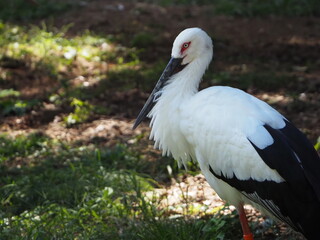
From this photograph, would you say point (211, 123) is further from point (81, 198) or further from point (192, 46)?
point (81, 198)

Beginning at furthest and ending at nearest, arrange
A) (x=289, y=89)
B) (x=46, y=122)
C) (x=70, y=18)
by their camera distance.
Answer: (x=70, y=18) → (x=289, y=89) → (x=46, y=122)

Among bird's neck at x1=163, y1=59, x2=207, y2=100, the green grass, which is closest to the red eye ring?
bird's neck at x1=163, y1=59, x2=207, y2=100

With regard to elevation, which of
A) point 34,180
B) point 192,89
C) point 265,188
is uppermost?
point 192,89

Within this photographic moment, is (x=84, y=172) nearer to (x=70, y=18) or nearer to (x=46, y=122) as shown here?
(x=46, y=122)

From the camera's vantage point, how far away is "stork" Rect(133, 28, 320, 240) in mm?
3666

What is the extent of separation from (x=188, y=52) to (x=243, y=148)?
1.00m

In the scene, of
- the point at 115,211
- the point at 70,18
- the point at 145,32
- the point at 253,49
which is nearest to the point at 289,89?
the point at 253,49

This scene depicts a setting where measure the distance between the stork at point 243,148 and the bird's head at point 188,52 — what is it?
0.01 m

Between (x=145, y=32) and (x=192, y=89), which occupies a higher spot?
(x=192, y=89)

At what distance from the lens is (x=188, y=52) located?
4473 millimetres

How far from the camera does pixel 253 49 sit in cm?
837

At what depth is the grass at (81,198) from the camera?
4.31 meters

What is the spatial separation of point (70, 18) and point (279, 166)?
639cm

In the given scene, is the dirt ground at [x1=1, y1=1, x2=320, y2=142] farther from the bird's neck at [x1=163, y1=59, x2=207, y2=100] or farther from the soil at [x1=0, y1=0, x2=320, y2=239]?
the bird's neck at [x1=163, y1=59, x2=207, y2=100]
